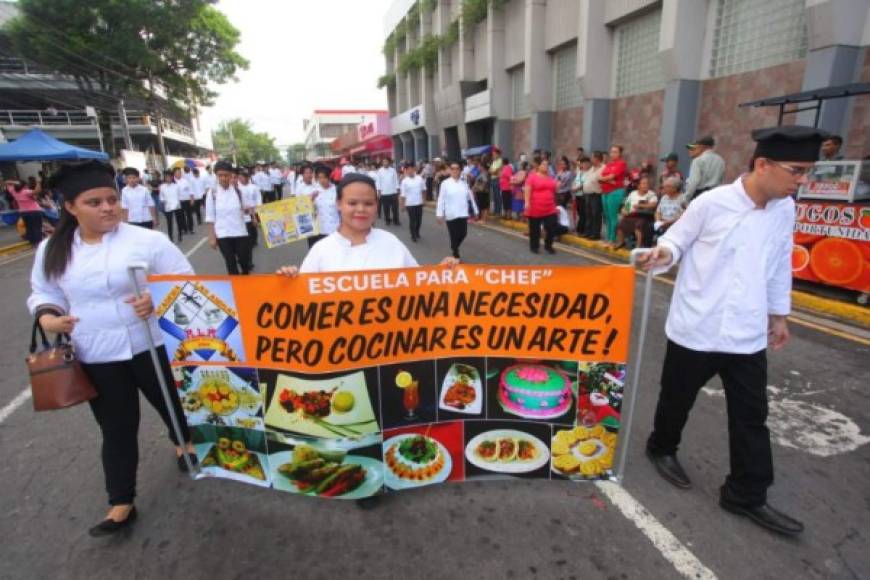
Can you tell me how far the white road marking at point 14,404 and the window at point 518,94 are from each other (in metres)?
18.4

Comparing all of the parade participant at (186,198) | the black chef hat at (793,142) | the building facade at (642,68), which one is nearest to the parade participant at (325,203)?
the black chef hat at (793,142)

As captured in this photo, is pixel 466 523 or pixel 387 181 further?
pixel 387 181

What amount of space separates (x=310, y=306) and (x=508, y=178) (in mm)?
12287

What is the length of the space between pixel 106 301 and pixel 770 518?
3568mm

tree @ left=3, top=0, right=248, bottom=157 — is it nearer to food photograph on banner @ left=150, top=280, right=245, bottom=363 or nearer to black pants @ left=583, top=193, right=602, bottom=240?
black pants @ left=583, top=193, right=602, bottom=240

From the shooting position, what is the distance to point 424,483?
Answer: 9.40ft

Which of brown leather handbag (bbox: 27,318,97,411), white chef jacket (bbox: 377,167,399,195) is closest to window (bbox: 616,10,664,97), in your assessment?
white chef jacket (bbox: 377,167,399,195)

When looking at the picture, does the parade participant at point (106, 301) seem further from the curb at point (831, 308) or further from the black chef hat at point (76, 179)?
the curb at point (831, 308)

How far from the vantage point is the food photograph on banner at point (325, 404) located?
104 inches

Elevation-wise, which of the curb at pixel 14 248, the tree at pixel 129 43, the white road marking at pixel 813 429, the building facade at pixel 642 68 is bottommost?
the curb at pixel 14 248

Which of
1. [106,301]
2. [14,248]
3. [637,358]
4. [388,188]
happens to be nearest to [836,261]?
[637,358]

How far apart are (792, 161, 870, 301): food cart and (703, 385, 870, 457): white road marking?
10.6 feet

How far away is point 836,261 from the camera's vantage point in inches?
242

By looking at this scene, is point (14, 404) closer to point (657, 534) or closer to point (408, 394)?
point (408, 394)
